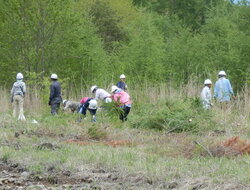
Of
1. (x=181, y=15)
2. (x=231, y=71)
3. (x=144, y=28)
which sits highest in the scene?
(x=181, y=15)

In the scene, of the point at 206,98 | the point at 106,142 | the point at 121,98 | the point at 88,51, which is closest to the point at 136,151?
the point at 106,142

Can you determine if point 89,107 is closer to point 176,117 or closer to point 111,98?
point 111,98

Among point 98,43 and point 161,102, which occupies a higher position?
point 98,43

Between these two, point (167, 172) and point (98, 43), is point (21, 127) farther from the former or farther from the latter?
point (98, 43)

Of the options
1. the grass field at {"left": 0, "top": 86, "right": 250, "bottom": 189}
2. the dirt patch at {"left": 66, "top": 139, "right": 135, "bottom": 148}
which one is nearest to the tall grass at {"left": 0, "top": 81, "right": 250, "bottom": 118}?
the grass field at {"left": 0, "top": 86, "right": 250, "bottom": 189}

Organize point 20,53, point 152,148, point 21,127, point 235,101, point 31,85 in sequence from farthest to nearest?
point 20,53 → point 31,85 → point 235,101 → point 21,127 → point 152,148

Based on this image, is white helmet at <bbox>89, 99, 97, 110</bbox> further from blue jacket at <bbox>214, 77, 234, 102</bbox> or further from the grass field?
blue jacket at <bbox>214, 77, 234, 102</bbox>

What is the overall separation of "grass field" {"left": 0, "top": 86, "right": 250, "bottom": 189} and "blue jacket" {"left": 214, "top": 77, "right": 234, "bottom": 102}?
1.23 ft

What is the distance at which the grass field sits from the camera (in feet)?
27.0

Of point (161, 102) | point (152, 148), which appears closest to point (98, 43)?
point (161, 102)

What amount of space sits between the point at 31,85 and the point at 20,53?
4.41 meters

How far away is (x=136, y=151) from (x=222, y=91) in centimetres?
780

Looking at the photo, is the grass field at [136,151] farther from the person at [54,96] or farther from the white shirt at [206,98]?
the person at [54,96]

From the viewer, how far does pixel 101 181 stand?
831 centimetres
